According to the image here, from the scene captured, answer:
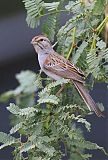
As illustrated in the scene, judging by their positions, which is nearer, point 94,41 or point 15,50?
point 94,41

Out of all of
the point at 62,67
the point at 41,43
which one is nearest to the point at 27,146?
the point at 62,67

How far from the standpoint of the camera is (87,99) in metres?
2.76

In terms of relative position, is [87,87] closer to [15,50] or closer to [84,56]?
[84,56]

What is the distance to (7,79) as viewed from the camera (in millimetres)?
6359

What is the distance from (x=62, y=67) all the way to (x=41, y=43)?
167 mm

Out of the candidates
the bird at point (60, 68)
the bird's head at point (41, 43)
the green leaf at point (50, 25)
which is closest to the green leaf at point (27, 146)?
the bird at point (60, 68)

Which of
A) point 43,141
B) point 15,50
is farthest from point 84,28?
point 15,50

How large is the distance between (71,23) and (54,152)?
612 mm

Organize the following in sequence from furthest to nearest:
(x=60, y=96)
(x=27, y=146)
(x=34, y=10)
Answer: (x=34, y=10) → (x=60, y=96) → (x=27, y=146)

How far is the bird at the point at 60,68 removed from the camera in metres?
2.79

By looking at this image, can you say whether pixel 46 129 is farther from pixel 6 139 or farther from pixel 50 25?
pixel 50 25

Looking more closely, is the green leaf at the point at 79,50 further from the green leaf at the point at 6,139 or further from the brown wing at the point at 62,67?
the green leaf at the point at 6,139

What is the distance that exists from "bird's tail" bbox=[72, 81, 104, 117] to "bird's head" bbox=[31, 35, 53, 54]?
0.33 m

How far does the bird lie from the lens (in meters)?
2.79
